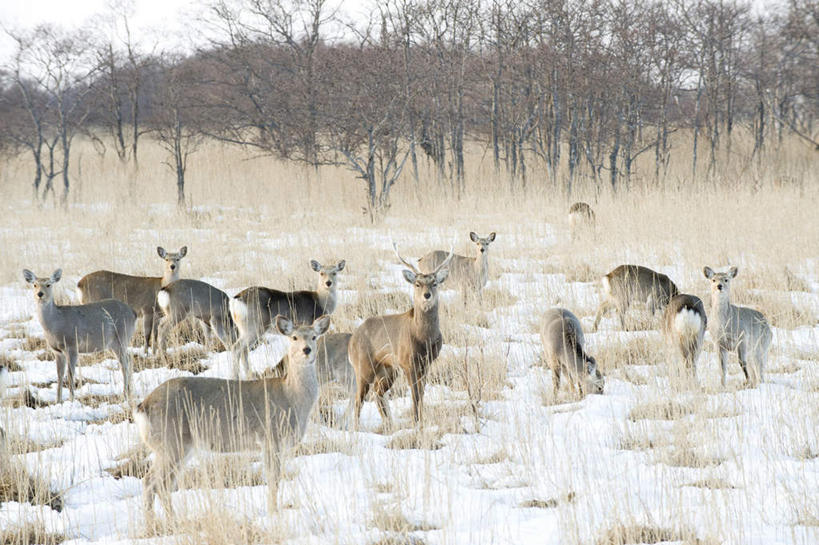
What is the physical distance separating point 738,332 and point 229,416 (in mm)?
4239

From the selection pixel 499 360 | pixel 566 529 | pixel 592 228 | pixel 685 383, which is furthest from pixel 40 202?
pixel 566 529

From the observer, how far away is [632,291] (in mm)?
8602

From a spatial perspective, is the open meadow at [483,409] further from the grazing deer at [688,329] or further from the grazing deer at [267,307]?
the grazing deer at [267,307]

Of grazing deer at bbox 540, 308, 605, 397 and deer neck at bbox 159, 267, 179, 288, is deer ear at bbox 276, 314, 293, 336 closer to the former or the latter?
grazing deer at bbox 540, 308, 605, 397

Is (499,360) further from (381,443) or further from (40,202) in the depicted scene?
(40,202)

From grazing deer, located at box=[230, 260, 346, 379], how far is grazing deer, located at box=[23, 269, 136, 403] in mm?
931

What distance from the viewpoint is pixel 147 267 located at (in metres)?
10.9

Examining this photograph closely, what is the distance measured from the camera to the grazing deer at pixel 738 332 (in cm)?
660

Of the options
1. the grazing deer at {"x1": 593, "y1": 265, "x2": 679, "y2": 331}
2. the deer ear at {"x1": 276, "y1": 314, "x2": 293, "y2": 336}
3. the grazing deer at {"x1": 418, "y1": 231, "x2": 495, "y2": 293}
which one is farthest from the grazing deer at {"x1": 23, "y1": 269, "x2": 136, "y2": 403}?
the grazing deer at {"x1": 593, "y1": 265, "x2": 679, "y2": 331}

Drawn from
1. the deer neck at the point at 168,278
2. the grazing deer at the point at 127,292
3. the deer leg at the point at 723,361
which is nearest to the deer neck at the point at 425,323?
the deer leg at the point at 723,361

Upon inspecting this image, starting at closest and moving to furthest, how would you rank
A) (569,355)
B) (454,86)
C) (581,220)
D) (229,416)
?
(229,416) → (569,355) → (581,220) → (454,86)

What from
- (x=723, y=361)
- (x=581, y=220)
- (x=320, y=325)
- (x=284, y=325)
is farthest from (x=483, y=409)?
(x=581, y=220)

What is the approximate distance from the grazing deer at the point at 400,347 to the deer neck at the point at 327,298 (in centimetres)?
Result: 173

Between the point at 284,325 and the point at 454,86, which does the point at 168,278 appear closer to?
the point at 284,325
